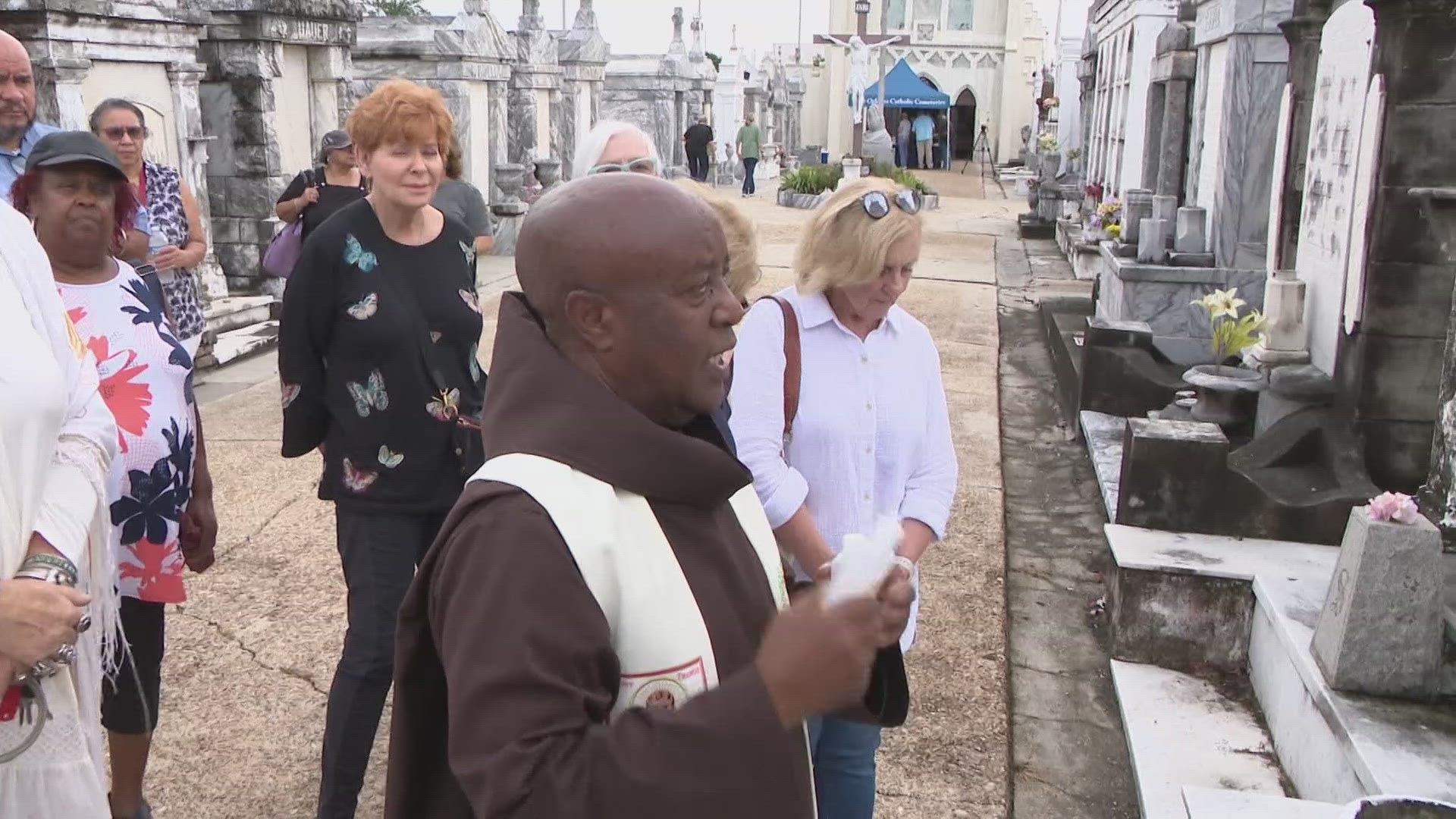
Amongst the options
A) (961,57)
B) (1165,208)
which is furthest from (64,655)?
(961,57)

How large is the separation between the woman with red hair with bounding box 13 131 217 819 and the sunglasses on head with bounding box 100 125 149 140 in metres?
2.32

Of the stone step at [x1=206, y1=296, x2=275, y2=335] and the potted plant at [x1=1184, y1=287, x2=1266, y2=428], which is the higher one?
the potted plant at [x1=1184, y1=287, x2=1266, y2=428]

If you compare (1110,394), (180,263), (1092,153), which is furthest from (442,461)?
(1092,153)

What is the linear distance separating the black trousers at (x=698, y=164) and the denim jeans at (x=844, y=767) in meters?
20.8

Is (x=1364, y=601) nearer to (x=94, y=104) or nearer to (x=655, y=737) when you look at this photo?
(x=655, y=737)

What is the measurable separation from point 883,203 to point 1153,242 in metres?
6.46

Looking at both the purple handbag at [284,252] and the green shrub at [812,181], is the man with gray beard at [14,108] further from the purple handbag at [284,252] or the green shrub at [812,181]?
the green shrub at [812,181]

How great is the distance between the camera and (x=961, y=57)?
1699 inches

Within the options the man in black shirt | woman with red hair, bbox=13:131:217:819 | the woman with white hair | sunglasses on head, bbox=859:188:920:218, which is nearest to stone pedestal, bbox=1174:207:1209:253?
the woman with white hair

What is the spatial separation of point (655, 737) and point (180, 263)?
4.89 m

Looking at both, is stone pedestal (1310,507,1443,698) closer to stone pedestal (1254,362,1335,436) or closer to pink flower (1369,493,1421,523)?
pink flower (1369,493,1421,523)

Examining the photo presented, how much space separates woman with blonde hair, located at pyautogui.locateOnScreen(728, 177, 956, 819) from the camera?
8.54 ft

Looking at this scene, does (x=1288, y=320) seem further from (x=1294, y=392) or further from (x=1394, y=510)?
(x=1394, y=510)

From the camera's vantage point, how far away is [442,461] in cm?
300
